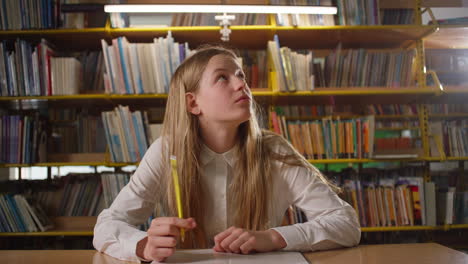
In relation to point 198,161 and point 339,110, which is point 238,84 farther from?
point 339,110

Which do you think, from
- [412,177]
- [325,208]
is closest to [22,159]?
[325,208]

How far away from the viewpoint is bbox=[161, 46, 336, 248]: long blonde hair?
3.90 feet

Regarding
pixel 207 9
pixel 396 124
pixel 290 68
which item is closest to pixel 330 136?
pixel 290 68

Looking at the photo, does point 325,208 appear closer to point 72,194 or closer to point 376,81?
point 376,81

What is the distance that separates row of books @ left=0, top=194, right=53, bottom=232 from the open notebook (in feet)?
6.25

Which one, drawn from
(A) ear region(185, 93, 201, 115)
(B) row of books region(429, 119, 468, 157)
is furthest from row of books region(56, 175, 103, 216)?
(B) row of books region(429, 119, 468, 157)

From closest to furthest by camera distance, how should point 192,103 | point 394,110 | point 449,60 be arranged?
point 192,103, point 449,60, point 394,110

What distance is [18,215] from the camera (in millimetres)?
2391

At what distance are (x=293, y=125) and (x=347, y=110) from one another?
64 centimetres

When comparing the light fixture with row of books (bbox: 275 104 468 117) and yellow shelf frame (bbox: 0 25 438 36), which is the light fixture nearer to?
yellow shelf frame (bbox: 0 25 438 36)

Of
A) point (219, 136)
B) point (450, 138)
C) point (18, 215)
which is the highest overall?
point (219, 136)

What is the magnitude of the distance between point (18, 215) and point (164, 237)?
6.65ft

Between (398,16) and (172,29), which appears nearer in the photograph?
(172,29)

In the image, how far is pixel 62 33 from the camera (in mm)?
2447
